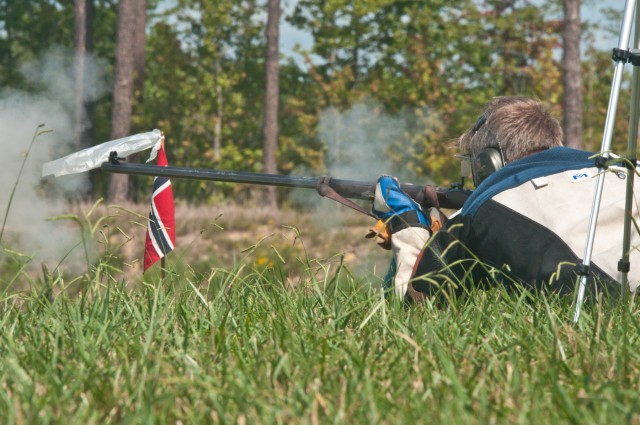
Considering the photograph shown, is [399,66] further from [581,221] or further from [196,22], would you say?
[581,221]

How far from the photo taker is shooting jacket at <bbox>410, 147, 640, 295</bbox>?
11.6ft

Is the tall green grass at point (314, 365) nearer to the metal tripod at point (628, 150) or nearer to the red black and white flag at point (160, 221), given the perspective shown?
the metal tripod at point (628, 150)

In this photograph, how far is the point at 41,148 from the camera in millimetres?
18188

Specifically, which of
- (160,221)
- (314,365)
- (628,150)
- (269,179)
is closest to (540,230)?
(628,150)

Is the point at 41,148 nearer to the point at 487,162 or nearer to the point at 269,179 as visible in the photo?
the point at 269,179

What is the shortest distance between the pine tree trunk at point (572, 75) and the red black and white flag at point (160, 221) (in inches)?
423

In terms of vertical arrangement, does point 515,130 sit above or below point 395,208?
above

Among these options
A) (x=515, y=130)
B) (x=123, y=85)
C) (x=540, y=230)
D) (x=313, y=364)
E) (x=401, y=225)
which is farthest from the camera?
(x=123, y=85)

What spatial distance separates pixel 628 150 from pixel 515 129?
1218mm

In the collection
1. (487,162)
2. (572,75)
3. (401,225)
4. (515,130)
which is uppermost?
(572,75)

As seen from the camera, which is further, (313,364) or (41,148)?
(41,148)

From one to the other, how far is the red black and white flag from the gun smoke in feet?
22.2

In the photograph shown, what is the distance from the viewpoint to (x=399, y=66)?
789 inches

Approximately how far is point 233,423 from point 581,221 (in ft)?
6.78
